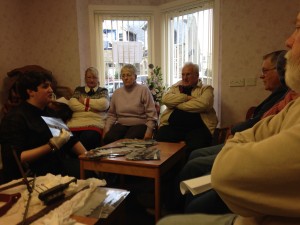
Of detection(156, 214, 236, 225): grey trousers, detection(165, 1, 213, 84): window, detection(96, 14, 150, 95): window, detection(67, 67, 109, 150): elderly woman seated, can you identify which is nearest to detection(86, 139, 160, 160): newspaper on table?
detection(67, 67, 109, 150): elderly woman seated

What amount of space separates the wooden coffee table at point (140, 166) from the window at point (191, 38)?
169 cm

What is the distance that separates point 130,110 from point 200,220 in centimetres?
226

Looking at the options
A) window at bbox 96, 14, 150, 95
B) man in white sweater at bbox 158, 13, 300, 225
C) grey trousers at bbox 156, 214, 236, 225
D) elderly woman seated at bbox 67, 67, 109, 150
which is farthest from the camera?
window at bbox 96, 14, 150, 95

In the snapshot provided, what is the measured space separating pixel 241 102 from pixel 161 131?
1018 mm

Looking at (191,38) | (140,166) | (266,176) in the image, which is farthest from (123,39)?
(266,176)

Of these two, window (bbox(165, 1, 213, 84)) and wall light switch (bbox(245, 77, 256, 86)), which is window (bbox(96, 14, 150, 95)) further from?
wall light switch (bbox(245, 77, 256, 86))

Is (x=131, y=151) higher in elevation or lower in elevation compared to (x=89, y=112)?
lower

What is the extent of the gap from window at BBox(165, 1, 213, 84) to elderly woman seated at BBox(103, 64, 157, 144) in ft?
2.84

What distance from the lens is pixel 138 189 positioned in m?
2.63

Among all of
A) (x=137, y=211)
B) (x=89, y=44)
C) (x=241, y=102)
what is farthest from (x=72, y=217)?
(x=89, y=44)

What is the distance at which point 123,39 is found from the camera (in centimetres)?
394

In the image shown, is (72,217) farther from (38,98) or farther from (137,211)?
(137,211)

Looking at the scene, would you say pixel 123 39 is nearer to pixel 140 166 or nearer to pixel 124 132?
pixel 124 132

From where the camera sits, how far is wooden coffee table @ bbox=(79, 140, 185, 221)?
1856mm
